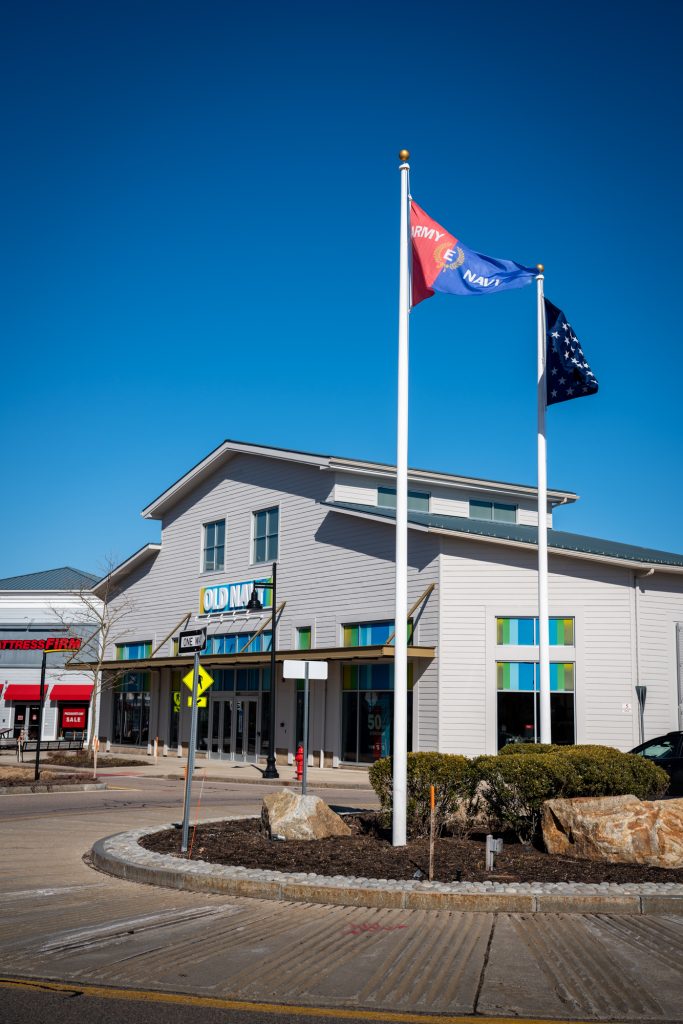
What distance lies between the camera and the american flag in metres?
19.2

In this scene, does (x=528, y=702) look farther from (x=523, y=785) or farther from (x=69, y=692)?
(x=69, y=692)

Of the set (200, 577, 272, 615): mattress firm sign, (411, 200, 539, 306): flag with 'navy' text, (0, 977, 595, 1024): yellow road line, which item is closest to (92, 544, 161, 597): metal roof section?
(200, 577, 272, 615): mattress firm sign

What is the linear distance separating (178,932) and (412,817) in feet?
18.0

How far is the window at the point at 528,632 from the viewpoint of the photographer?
2962 cm

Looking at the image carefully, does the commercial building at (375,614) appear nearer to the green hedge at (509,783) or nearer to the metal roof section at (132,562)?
the metal roof section at (132,562)

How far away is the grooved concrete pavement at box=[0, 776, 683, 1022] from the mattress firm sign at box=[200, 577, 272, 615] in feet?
87.8

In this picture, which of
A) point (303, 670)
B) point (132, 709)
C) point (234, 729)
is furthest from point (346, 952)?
point (132, 709)

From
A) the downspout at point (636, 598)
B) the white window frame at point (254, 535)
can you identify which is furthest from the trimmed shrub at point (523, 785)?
the white window frame at point (254, 535)

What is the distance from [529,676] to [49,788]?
45.2 ft

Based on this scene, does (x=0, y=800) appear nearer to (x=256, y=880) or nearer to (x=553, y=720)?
(x=256, y=880)

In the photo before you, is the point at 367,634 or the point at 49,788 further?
the point at 367,634

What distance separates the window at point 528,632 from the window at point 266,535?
34.9 ft

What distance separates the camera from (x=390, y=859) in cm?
1141

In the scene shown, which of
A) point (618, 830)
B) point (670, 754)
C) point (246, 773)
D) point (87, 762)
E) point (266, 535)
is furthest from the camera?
point (266, 535)
